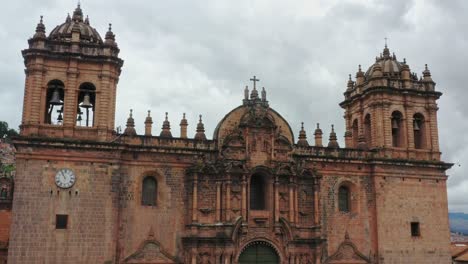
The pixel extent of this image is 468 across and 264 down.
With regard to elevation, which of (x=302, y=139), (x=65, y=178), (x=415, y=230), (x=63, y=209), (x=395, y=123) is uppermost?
(x=395, y=123)

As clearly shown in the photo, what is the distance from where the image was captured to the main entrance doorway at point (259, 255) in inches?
1108

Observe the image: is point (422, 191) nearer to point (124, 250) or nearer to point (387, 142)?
point (387, 142)

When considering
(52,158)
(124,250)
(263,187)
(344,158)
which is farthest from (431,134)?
(52,158)

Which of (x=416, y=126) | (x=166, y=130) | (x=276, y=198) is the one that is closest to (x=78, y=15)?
(x=166, y=130)

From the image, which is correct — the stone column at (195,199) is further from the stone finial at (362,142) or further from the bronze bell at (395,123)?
the bronze bell at (395,123)

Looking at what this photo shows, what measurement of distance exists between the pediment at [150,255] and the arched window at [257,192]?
18.6ft

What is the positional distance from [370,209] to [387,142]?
433 cm

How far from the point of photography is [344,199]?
31.5 m

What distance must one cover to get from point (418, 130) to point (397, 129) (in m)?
1.55

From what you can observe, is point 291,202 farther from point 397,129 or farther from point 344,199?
point 397,129

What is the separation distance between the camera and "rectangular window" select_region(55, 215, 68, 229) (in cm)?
2516

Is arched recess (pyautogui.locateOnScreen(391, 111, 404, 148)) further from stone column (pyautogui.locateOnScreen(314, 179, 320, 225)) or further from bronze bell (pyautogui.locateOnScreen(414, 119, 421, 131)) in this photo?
stone column (pyautogui.locateOnScreen(314, 179, 320, 225))

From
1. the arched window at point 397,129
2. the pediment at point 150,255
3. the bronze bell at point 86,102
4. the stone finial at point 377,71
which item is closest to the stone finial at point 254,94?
the stone finial at point 377,71

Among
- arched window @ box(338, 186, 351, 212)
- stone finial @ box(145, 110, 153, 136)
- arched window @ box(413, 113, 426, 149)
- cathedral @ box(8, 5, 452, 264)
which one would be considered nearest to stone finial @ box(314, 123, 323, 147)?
cathedral @ box(8, 5, 452, 264)
